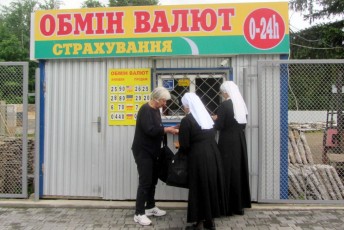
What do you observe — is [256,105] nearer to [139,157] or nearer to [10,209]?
[139,157]

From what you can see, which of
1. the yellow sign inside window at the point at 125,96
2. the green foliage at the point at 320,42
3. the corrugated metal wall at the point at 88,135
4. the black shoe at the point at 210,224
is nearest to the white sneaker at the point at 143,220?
the black shoe at the point at 210,224

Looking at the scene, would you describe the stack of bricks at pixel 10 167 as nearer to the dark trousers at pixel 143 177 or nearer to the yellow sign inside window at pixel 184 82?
the dark trousers at pixel 143 177

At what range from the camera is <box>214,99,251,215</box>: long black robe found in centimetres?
528

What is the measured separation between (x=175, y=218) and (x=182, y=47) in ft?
8.17

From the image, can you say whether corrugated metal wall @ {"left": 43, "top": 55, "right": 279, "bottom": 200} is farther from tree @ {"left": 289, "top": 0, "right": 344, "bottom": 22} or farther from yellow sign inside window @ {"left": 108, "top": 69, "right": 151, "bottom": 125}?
tree @ {"left": 289, "top": 0, "right": 344, "bottom": 22}

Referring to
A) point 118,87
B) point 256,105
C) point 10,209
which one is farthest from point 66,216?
point 256,105

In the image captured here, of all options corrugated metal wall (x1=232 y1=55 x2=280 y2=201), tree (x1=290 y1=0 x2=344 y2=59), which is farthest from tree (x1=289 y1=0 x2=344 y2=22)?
corrugated metal wall (x1=232 y1=55 x2=280 y2=201)

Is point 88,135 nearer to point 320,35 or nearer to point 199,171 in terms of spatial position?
point 199,171

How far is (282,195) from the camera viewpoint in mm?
5988

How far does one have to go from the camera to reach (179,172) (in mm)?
4875

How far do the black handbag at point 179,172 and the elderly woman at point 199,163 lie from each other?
2.6 inches

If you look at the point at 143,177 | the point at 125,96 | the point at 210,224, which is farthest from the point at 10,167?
the point at 210,224

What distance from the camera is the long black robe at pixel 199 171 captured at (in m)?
4.77

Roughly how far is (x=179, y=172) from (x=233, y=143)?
943 mm
